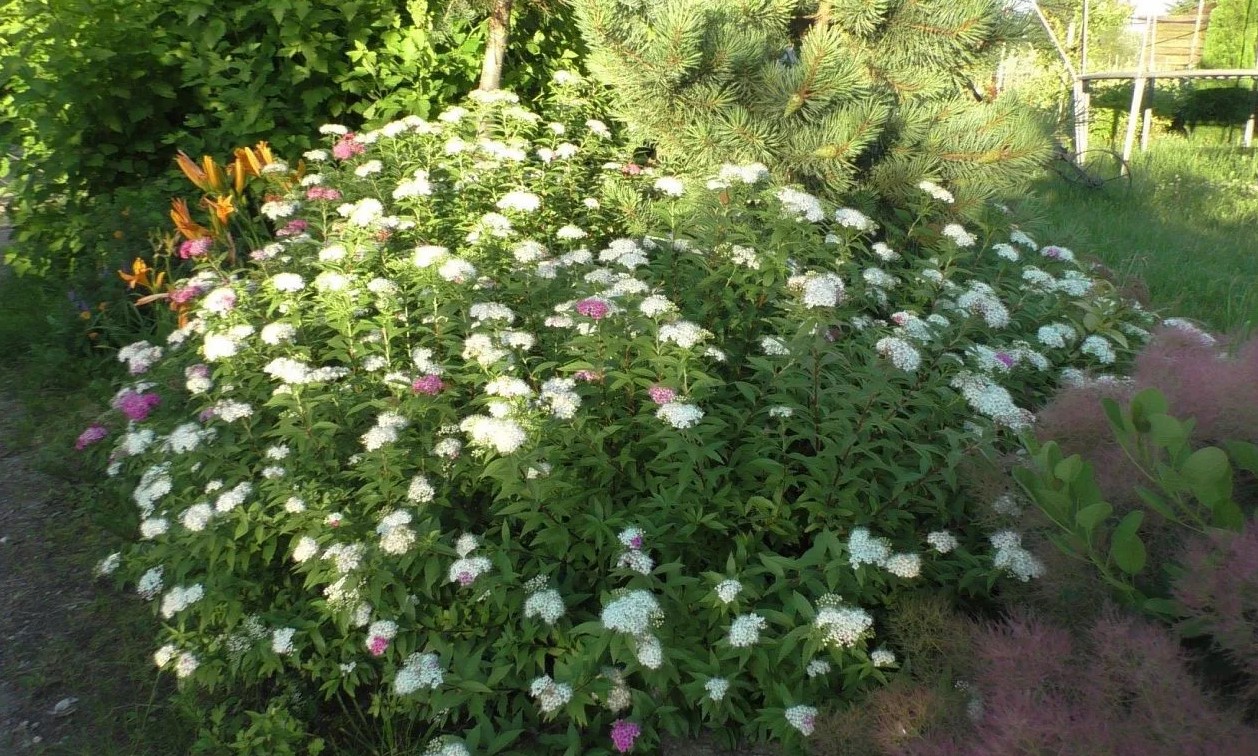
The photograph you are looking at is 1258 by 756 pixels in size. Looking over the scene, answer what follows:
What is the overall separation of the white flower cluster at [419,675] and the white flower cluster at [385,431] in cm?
56

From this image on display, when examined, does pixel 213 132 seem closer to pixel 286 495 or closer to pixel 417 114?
pixel 417 114

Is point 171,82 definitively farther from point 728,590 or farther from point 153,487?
point 728,590

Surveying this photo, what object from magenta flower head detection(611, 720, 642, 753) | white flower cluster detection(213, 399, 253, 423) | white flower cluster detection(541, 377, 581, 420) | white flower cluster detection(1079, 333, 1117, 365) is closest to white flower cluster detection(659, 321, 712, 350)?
white flower cluster detection(541, 377, 581, 420)

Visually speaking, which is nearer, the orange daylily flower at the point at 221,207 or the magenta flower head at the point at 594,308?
the magenta flower head at the point at 594,308

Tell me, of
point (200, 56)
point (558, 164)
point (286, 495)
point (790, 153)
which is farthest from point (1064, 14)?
point (200, 56)

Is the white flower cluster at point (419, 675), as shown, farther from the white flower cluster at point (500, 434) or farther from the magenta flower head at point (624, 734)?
the white flower cluster at point (500, 434)

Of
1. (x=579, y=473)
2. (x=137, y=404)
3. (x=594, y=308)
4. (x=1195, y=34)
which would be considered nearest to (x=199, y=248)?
(x=137, y=404)

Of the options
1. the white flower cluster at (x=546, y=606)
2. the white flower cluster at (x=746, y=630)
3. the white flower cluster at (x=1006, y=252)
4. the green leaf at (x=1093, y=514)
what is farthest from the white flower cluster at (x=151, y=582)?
the white flower cluster at (x=1006, y=252)

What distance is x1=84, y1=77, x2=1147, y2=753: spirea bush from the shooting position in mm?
2148

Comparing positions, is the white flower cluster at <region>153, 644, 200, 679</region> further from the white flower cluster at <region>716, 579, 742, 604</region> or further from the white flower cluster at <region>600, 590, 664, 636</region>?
the white flower cluster at <region>716, 579, 742, 604</region>

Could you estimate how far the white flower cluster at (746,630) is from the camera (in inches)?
79.8

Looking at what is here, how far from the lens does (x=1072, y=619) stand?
1.67 metres

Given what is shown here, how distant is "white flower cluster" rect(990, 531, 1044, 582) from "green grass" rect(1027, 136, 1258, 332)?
1.66 meters

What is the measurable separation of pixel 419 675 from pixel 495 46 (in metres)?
3.71
